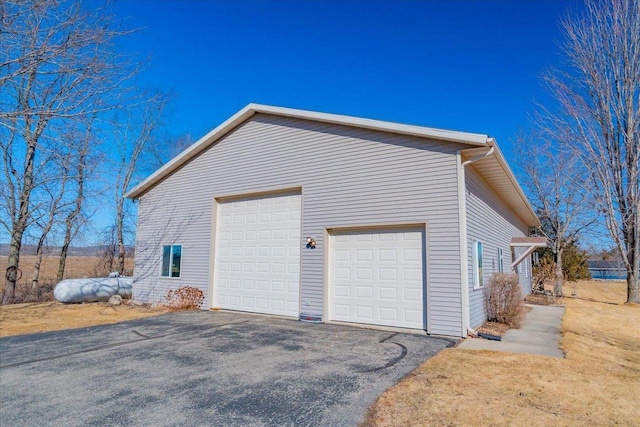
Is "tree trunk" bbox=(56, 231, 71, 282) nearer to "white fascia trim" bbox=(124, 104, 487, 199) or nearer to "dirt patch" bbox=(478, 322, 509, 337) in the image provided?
"white fascia trim" bbox=(124, 104, 487, 199)

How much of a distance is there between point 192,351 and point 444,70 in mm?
12188

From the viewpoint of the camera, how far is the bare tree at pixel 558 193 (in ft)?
58.2

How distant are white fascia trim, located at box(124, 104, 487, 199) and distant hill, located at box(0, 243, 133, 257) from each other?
5908mm

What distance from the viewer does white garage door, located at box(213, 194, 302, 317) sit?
8.95 metres

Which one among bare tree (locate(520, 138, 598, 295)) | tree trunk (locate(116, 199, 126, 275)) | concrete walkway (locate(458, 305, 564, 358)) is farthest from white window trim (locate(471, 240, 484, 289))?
tree trunk (locate(116, 199, 126, 275))

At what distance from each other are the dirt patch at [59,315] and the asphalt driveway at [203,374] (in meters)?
1.12

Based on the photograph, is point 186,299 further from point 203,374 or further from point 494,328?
point 494,328

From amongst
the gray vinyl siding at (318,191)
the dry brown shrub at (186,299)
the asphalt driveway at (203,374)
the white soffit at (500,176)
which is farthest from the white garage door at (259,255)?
the white soffit at (500,176)

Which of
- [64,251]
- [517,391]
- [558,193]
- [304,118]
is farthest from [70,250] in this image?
[558,193]

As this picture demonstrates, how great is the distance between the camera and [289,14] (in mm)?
11750

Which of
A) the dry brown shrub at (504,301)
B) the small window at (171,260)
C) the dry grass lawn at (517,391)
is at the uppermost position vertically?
the small window at (171,260)

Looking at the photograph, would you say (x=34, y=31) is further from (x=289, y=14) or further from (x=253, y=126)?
(x=289, y=14)

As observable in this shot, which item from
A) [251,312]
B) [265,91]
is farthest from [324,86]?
[251,312]

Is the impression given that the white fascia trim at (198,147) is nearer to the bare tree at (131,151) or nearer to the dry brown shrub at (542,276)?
the bare tree at (131,151)
